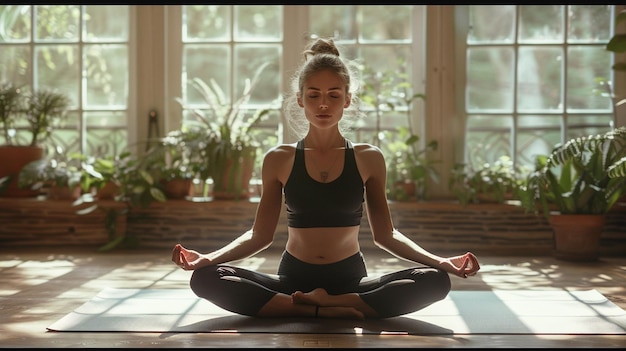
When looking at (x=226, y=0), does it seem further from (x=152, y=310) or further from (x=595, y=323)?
(x=595, y=323)

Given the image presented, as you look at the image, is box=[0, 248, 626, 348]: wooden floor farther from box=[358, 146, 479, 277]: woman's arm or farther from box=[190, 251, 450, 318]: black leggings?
box=[358, 146, 479, 277]: woman's arm

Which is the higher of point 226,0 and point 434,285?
point 226,0

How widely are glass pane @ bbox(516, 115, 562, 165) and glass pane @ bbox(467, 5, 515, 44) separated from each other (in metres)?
0.48

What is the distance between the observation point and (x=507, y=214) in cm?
452

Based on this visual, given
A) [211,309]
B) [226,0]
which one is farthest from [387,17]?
[211,309]

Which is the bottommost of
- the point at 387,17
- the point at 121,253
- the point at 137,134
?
the point at 121,253

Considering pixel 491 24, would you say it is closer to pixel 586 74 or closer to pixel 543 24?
pixel 543 24

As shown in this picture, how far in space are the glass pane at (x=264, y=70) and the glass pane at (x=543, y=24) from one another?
1.42 m

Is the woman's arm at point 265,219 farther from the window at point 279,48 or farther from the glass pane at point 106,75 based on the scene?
the glass pane at point 106,75

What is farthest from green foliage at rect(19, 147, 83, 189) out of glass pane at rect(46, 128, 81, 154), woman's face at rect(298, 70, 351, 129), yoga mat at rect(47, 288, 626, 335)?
woman's face at rect(298, 70, 351, 129)

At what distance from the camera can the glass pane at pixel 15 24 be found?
4.93 metres

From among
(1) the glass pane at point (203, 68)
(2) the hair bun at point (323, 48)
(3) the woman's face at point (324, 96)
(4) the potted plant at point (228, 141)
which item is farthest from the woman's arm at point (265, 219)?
(1) the glass pane at point (203, 68)

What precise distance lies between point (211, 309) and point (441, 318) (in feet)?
2.47

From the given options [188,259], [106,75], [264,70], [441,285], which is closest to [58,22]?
[106,75]
